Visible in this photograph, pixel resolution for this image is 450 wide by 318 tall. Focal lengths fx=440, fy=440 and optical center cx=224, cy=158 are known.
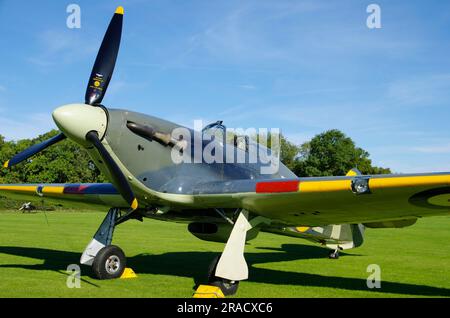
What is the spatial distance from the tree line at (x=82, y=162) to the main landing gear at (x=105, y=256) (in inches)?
2448

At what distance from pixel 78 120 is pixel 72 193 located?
423cm

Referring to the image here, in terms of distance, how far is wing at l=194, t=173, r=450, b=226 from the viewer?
635cm

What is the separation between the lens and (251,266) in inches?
446

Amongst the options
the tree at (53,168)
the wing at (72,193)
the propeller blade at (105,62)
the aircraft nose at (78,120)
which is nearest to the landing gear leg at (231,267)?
the aircraft nose at (78,120)

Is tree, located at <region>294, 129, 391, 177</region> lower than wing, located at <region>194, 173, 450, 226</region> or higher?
higher

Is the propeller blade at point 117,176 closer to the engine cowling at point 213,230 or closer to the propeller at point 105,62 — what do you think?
the propeller at point 105,62

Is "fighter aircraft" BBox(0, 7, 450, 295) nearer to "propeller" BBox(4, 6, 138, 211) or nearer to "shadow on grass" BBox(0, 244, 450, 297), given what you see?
"propeller" BBox(4, 6, 138, 211)

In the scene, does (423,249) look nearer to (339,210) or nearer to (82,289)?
(339,210)

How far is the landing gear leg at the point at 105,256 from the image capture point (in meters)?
8.53

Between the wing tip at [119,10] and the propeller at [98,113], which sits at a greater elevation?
the wing tip at [119,10]

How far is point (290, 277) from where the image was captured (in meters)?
9.48

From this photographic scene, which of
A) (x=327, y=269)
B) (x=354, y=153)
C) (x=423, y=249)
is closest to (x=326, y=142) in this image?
(x=354, y=153)

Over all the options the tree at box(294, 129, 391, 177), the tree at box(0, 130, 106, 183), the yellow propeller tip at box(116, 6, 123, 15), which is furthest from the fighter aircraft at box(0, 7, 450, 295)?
the tree at box(294, 129, 391, 177)

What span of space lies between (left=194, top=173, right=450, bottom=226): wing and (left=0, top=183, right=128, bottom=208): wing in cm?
283
